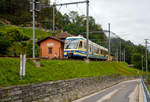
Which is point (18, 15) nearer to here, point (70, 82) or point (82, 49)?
point (82, 49)

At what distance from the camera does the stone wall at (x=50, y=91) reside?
31.7 feet

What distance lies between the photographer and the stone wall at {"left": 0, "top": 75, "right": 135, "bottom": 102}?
9.67 m

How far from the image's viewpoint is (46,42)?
99.2ft

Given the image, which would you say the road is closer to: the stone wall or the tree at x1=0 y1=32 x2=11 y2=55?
the stone wall

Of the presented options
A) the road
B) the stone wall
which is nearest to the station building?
the road

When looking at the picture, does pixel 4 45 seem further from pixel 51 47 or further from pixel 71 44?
pixel 51 47

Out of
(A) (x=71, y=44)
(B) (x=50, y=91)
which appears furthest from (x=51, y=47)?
(B) (x=50, y=91)

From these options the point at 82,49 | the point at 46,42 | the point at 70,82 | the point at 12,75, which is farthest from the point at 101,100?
the point at 46,42

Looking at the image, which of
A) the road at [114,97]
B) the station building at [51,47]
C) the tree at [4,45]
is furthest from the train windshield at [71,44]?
the tree at [4,45]

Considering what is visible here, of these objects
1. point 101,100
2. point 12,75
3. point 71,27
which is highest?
point 71,27

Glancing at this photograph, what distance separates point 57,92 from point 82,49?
48.6 feet

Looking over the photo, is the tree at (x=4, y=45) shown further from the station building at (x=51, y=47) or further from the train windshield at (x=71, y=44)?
the station building at (x=51, y=47)

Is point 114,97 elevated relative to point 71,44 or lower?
lower

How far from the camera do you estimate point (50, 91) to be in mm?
12891
